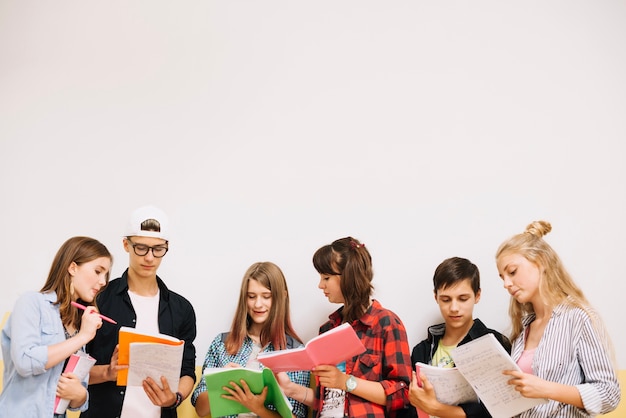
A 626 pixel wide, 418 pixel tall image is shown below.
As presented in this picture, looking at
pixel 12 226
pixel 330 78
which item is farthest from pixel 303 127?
pixel 12 226

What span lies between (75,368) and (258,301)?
2.86ft

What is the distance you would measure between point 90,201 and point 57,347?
126cm

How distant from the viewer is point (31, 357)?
2.27m

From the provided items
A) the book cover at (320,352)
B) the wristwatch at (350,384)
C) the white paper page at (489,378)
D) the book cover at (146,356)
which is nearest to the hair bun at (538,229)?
the white paper page at (489,378)

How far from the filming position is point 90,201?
3.40 meters

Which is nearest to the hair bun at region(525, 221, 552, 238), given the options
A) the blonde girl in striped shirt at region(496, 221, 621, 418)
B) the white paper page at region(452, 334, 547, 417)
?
the blonde girl in striped shirt at region(496, 221, 621, 418)

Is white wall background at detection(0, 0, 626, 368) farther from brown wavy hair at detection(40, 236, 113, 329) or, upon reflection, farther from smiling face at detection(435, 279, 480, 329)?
brown wavy hair at detection(40, 236, 113, 329)

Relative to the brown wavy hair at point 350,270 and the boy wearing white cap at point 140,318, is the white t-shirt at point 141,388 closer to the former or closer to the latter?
the boy wearing white cap at point 140,318

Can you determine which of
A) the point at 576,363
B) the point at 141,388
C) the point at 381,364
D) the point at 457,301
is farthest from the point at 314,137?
the point at 576,363

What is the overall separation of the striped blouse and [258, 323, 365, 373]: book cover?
0.72 metres

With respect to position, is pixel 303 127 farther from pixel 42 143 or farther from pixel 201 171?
pixel 42 143

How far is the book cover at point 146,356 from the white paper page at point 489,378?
1140mm

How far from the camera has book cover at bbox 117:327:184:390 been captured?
2469 millimetres

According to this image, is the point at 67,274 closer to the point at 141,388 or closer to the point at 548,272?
the point at 141,388
